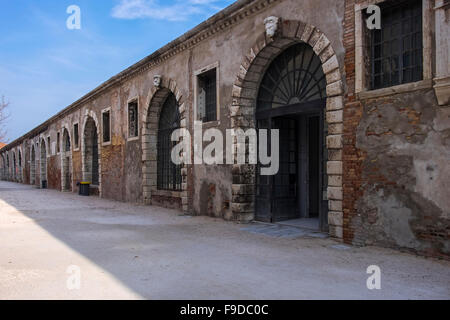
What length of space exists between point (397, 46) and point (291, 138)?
3.40 m

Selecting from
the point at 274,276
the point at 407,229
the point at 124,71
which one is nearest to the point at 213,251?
the point at 274,276

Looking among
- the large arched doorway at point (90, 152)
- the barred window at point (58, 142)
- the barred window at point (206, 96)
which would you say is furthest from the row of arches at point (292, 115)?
the barred window at point (58, 142)

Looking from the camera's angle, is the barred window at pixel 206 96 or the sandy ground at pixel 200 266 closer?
the sandy ground at pixel 200 266

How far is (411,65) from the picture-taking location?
5.74 metres

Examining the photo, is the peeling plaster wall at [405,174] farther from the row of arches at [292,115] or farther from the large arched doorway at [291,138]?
the large arched doorway at [291,138]

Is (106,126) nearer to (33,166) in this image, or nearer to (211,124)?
(211,124)

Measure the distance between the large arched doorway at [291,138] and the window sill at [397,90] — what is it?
1.83 metres

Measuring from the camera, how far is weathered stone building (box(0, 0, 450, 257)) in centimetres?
533

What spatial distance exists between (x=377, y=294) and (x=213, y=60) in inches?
293

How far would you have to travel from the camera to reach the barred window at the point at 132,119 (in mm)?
14641

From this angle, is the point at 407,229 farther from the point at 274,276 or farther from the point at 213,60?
the point at 213,60

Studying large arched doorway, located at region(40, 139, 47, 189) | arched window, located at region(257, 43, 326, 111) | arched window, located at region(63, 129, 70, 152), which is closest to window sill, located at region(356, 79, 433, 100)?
arched window, located at region(257, 43, 326, 111)

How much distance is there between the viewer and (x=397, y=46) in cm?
595

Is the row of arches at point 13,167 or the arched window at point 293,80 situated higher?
the arched window at point 293,80
